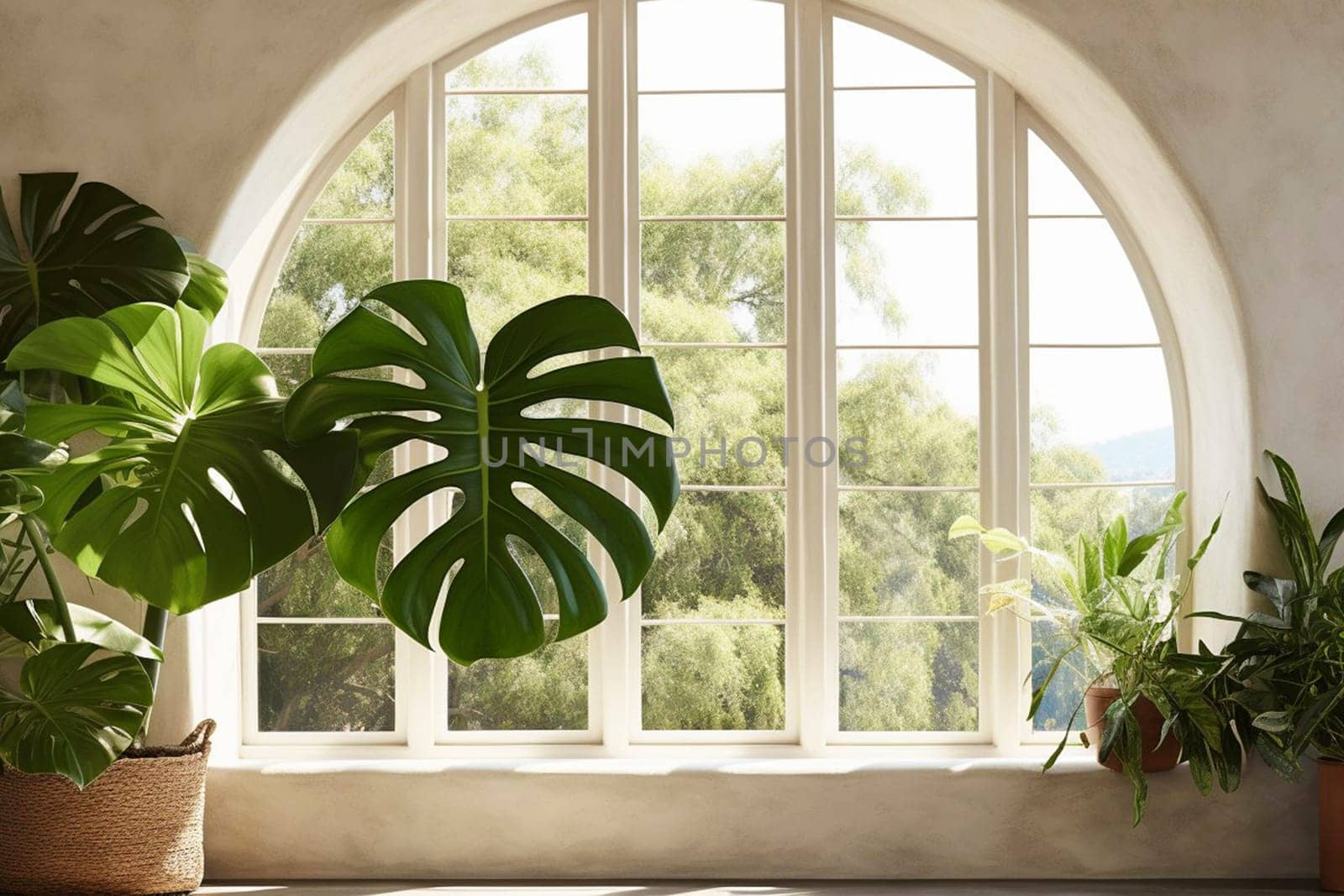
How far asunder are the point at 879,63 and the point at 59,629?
2.71 m

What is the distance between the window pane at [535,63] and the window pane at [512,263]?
0.43m

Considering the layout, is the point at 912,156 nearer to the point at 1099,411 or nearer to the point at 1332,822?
the point at 1099,411

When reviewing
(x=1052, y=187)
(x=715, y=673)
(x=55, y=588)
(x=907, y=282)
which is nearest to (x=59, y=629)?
(x=55, y=588)

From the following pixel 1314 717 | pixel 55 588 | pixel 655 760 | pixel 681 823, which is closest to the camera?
pixel 55 588

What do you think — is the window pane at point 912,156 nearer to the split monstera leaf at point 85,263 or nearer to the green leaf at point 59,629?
the split monstera leaf at point 85,263

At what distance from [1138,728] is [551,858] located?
160cm

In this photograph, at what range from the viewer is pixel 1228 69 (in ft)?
9.71

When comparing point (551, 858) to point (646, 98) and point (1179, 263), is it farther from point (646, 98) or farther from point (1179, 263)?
point (1179, 263)

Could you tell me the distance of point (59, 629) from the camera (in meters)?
2.46

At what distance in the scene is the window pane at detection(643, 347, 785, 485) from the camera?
335 cm

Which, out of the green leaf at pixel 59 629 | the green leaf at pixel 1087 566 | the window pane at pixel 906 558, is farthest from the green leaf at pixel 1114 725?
the green leaf at pixel 59 629

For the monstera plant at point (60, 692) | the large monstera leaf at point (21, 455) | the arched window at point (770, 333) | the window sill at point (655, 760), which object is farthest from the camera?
the arched window at point (770, 333)

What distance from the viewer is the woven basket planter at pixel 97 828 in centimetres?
263

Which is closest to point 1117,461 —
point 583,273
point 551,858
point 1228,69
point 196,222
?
point 1228,69
